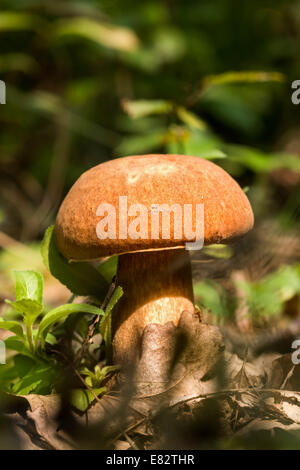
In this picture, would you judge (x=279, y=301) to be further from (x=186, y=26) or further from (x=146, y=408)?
(x=186, y=26)

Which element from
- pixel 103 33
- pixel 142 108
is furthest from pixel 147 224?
pixel 103 33

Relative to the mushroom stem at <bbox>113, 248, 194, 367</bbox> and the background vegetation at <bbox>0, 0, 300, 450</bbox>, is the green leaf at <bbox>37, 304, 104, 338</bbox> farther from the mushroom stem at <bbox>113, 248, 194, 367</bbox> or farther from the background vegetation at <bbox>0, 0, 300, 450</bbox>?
the background vegetation at <bbox>0, 0, 300, 450</bbox>

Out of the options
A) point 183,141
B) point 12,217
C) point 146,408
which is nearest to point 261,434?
point 146,408

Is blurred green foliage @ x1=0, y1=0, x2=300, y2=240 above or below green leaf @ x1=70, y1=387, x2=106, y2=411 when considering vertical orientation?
above

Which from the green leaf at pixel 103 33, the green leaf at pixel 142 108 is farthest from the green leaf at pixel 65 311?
the green leaf at pixel 103 33

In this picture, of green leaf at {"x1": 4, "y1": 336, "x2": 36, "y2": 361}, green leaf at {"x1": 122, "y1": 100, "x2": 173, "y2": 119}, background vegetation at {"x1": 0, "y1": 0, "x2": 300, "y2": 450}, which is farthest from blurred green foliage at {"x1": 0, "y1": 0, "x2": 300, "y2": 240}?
green leaf at {"x1": 4, "y1": 336, "x2": 36, "y2": 361}

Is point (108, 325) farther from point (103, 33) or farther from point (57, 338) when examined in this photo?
point (103, 33)
